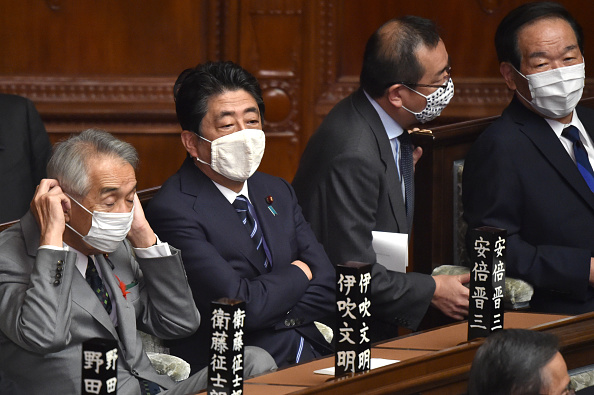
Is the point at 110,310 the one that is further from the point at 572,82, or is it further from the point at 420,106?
the point at 572,82

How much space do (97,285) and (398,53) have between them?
141 cm

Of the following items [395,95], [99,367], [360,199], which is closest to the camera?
[99,367]

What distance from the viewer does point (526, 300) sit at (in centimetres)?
345

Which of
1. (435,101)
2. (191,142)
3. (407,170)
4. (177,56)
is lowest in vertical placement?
(407,170)

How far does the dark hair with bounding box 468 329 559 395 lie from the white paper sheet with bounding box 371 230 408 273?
129cm

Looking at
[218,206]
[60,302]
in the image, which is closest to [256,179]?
[218,206]

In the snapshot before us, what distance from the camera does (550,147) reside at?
364cm

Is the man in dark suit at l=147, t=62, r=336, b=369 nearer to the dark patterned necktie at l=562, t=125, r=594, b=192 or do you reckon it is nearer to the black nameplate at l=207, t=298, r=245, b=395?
the black nameplate at l=207, t=298, r=245, b=395

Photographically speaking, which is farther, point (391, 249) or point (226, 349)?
point (391, 249)

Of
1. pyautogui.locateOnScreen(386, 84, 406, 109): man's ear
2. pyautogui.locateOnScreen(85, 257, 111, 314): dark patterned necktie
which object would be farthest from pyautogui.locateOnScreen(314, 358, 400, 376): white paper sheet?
pyautogui.locateOnScreen(386, 84, 406, 109): man's ear

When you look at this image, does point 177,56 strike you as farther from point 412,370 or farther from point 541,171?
point 412,370

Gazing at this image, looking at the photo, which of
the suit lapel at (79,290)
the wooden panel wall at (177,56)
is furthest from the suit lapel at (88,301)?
the wooden panel wall at (177,56)

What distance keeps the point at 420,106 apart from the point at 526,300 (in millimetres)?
753

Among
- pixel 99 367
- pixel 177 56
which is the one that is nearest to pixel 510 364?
pixel 99 367
